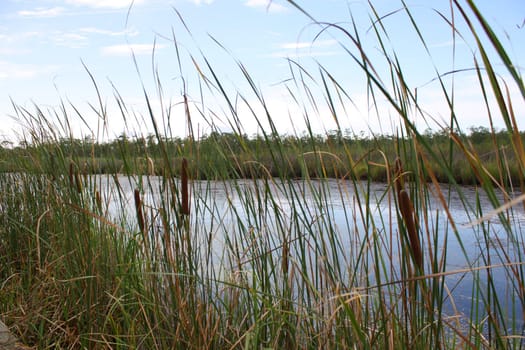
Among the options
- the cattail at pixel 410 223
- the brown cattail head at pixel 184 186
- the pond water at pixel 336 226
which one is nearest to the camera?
the cattail at pixel 410 223

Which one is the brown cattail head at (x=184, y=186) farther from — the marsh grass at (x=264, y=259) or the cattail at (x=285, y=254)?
the cattail at (x=285, y=254)

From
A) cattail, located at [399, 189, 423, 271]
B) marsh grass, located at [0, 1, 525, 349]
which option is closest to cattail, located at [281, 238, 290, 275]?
marsh grass, located at [0, 1, 525, 349]

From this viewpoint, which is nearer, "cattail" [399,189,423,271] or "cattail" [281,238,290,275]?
"cattail" [399,189,423,271]

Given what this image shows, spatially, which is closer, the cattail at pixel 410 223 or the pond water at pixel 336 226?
the cattail at pixel 410 223

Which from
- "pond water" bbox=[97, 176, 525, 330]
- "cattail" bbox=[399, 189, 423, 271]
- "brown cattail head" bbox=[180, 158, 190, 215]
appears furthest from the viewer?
"brown cattail head" bbox=[180, 158, 190, 215]

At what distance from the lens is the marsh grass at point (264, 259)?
1090mm

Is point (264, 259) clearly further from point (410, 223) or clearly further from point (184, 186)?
point (410, 223)

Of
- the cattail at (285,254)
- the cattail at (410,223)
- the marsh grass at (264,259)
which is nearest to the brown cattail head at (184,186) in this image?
the marsh grass at (264,259)

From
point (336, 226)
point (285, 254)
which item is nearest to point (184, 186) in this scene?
point (285, 254)

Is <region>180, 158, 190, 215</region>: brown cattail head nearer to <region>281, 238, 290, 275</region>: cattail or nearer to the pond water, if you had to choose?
the pond water

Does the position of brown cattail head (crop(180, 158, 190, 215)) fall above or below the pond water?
above

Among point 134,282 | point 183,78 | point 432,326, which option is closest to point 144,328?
point 134,282

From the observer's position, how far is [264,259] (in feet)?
5.39

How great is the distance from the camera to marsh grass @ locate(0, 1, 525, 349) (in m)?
1.09
